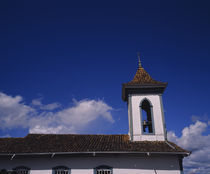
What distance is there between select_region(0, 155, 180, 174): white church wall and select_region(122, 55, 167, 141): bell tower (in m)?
1.85

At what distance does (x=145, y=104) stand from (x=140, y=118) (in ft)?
5.97

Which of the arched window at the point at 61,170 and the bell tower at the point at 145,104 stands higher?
the bell tower at the point at 145,104

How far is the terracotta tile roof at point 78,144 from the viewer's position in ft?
40.1

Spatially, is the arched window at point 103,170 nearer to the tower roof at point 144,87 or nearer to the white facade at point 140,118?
the white facade at point 140,118

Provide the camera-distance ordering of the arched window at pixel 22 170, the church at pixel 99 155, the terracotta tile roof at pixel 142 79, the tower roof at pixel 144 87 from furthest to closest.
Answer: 1. the terracotta tile roof at pixel 142 79
2. the tower roof at pixel 144 87
3. the arched window at pixel 22 170
4. the church at pixel 99 155

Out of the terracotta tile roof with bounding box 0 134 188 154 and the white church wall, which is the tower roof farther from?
the white church wall

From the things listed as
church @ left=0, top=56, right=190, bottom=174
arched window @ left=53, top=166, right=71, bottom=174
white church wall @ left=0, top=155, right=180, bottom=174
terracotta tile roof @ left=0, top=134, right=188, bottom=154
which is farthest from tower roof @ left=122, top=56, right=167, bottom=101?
arched window @ left=53, top=166, right=71, bottom=174

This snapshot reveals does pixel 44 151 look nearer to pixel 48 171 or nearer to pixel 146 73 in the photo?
pixel 48 171

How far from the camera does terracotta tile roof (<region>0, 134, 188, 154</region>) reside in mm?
12219

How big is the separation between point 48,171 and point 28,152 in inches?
72.9

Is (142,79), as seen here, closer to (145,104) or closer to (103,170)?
(145,104)

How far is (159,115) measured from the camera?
47.9 ft

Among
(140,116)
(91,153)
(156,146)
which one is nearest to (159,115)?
(140,116)

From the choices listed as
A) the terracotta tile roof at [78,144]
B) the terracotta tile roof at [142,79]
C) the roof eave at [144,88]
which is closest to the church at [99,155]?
the terracotta tile roof at [78,144]
